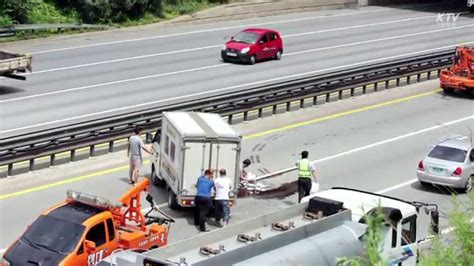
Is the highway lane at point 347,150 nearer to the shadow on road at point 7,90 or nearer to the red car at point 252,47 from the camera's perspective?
the red car at point 252,47

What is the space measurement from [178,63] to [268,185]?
1686cm

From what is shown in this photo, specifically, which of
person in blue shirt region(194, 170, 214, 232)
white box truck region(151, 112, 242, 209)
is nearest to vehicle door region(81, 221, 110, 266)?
person in blue shirt region(194, 170, 214, 232)

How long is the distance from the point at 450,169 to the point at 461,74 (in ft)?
39.9

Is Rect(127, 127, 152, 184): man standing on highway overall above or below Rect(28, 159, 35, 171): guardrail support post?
above

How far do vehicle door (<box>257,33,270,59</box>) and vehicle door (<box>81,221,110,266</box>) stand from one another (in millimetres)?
24435

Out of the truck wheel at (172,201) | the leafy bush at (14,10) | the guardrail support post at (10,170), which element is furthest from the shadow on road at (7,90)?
the truck wheel at (172,201)

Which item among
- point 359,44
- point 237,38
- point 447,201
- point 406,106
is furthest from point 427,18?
point 447,201

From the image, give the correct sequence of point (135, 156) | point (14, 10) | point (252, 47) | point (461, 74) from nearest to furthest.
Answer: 1. point (135, 156)
2. point (461, 74)
3. point (252, 47)
4. point (14, 10)

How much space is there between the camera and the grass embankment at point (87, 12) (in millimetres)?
45250

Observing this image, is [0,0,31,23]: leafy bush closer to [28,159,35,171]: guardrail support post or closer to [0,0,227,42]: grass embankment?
[0,0,227,42]: grass embankment

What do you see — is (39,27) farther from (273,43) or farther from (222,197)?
(222,197)

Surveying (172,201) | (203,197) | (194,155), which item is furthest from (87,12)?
(203,197)

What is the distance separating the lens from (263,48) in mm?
39781

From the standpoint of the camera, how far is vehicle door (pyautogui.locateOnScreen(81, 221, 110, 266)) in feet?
50.6
